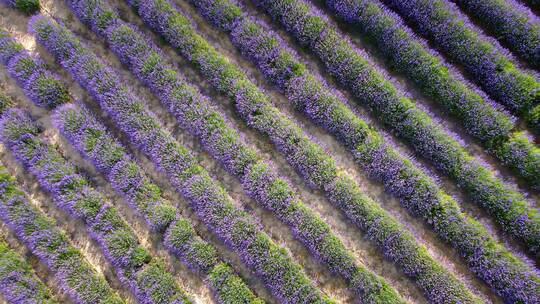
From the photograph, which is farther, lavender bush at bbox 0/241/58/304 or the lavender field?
the lavender field

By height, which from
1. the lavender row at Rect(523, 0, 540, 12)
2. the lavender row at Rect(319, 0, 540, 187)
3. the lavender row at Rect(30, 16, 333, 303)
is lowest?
the lavender row at Rect(30, 16, 333, 303)

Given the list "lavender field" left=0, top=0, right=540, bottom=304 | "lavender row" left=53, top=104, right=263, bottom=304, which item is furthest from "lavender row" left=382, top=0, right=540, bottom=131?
"lavender row" left=53, top=104, right=263, bottom=304

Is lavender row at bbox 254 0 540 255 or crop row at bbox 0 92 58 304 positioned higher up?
lavender row at bbox 254 0 540 255

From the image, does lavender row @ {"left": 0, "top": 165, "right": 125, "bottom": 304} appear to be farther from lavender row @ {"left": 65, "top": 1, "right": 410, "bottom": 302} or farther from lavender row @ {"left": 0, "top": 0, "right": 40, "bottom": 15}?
lavender row @ {"left": 0, "top": 0, "right": 40, "bottom": 15}

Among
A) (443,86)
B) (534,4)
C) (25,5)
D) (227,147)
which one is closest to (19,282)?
(227,147)

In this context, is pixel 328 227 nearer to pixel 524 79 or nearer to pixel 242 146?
pixel 242 146

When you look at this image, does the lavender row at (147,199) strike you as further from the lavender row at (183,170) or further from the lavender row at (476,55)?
the lavender row at (476,55)

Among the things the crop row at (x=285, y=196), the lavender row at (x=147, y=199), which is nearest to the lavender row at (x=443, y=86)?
the crop row at (x=285, y=196)
